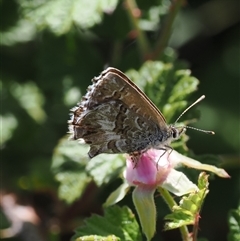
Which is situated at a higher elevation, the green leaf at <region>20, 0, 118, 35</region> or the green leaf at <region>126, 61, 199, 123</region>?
the green leaf at <region>20, 0, 118, 35</region>

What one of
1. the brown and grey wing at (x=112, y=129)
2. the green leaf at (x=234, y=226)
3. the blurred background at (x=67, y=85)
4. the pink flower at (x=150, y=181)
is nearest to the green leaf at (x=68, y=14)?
the blurred background at (x=67, y=85)

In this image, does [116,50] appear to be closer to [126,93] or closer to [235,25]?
[235,25]

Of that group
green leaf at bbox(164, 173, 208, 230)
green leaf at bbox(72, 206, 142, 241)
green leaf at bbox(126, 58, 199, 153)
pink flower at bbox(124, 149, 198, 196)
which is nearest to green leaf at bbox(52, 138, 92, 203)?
green leaf at bbox(126, 58, 199, 153)

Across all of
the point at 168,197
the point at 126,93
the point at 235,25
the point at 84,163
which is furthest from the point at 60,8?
the point at 235,25

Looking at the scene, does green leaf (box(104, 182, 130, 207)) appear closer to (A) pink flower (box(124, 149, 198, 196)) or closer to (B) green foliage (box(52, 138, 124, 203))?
(A) pink flower (box(124, 149, 198, 196))

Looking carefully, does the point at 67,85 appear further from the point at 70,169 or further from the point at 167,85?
the point at 167,85

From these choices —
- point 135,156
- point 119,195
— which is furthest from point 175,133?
point 119,195
